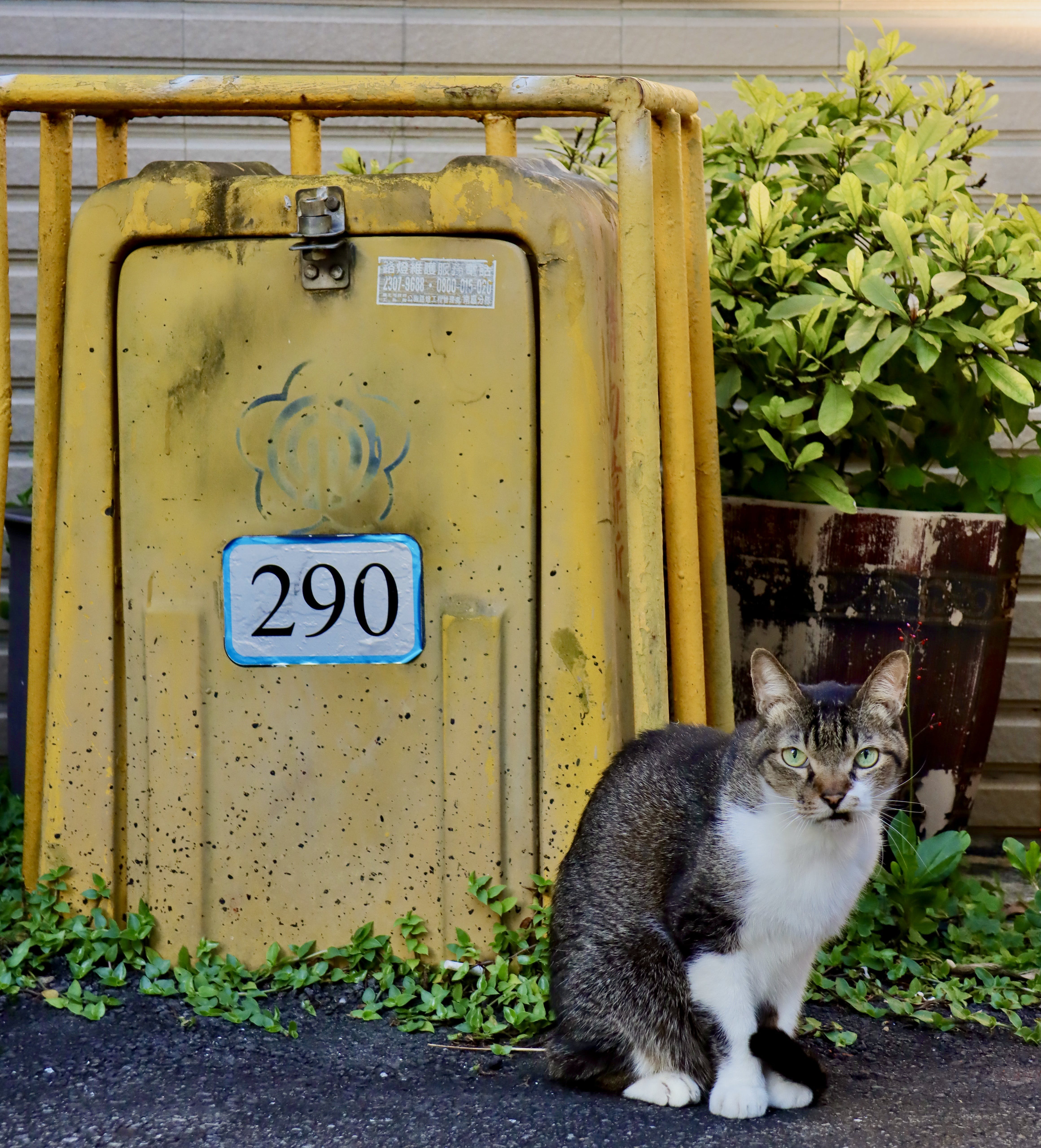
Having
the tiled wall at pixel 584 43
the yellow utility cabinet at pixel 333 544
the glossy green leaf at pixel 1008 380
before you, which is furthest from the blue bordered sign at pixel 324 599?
the tiled wall at pixel 584 43

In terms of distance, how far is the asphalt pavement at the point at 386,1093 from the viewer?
75.6 inches

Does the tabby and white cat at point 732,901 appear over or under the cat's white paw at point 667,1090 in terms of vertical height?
over

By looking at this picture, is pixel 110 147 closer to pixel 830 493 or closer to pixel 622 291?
pixel 622 291

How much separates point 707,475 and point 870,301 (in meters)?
0.53

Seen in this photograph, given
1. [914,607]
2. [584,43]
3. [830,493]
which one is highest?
[584,43]

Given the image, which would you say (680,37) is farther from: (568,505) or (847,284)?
(568,505)

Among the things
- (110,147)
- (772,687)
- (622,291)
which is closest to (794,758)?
(772,687)

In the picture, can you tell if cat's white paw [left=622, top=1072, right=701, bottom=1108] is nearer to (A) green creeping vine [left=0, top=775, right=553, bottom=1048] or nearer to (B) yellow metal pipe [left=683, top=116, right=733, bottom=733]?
(A) green creeping vine [left=0, top=775, right=553, bottom=1048]

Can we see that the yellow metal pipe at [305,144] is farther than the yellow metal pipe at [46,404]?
Yes

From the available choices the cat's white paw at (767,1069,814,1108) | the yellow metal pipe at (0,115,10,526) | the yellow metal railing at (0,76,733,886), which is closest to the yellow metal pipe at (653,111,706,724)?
the yellow metal railing at (0,76,733,886)

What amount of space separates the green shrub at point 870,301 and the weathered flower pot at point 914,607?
109mm

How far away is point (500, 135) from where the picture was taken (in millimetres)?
2502

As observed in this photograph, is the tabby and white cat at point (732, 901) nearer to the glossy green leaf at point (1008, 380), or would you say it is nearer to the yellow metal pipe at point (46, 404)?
the glossy green leaf at point (1008, 380)

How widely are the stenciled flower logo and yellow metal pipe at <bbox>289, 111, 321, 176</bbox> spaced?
0.49 meters
